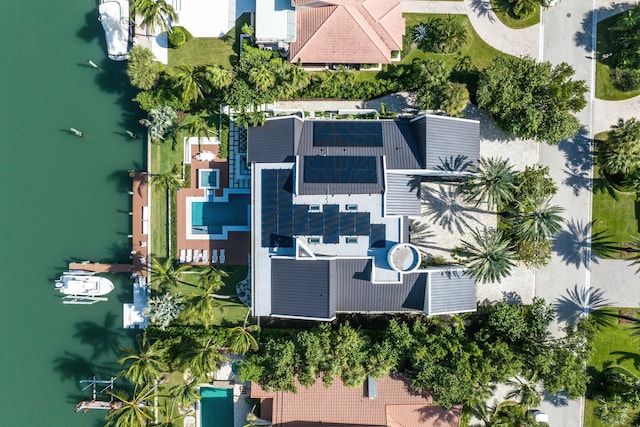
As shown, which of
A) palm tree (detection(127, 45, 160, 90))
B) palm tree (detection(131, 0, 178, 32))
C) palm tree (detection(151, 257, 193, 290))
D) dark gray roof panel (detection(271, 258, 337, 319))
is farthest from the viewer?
palm tree (detection(127, 45, 160, 90))

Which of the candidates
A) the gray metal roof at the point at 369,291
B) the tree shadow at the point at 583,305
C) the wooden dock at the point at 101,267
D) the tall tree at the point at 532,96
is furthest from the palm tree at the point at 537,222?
the wooden dock at the point at 101,267

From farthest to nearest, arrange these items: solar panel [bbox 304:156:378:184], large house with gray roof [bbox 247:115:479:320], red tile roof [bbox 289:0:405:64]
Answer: red tile roof [bbox 289:0:405:64], large house with gray roof [bbox 247:115:479:320], solar panel [bbox 304:156:378:184]

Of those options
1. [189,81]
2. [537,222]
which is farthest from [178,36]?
[537,222]

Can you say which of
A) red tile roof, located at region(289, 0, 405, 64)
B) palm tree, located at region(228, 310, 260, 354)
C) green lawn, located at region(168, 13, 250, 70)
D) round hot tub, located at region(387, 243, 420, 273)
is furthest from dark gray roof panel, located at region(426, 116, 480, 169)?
palm tree, located at region(228, 310, 260, 354)

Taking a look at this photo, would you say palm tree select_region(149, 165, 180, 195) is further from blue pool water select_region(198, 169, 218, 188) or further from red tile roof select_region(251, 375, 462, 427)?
red tile roof select_region(251, 375, 462, 427)

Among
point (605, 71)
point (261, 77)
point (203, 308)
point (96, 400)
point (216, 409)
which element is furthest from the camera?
point (216, 409)

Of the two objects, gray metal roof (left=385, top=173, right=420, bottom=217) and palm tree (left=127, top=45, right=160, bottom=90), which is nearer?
gray metal roof (left=385, top=173, right=420, bottom=217)

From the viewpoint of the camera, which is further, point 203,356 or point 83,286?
point 83,286

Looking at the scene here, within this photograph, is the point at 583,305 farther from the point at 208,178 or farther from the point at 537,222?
the point at 208,178
